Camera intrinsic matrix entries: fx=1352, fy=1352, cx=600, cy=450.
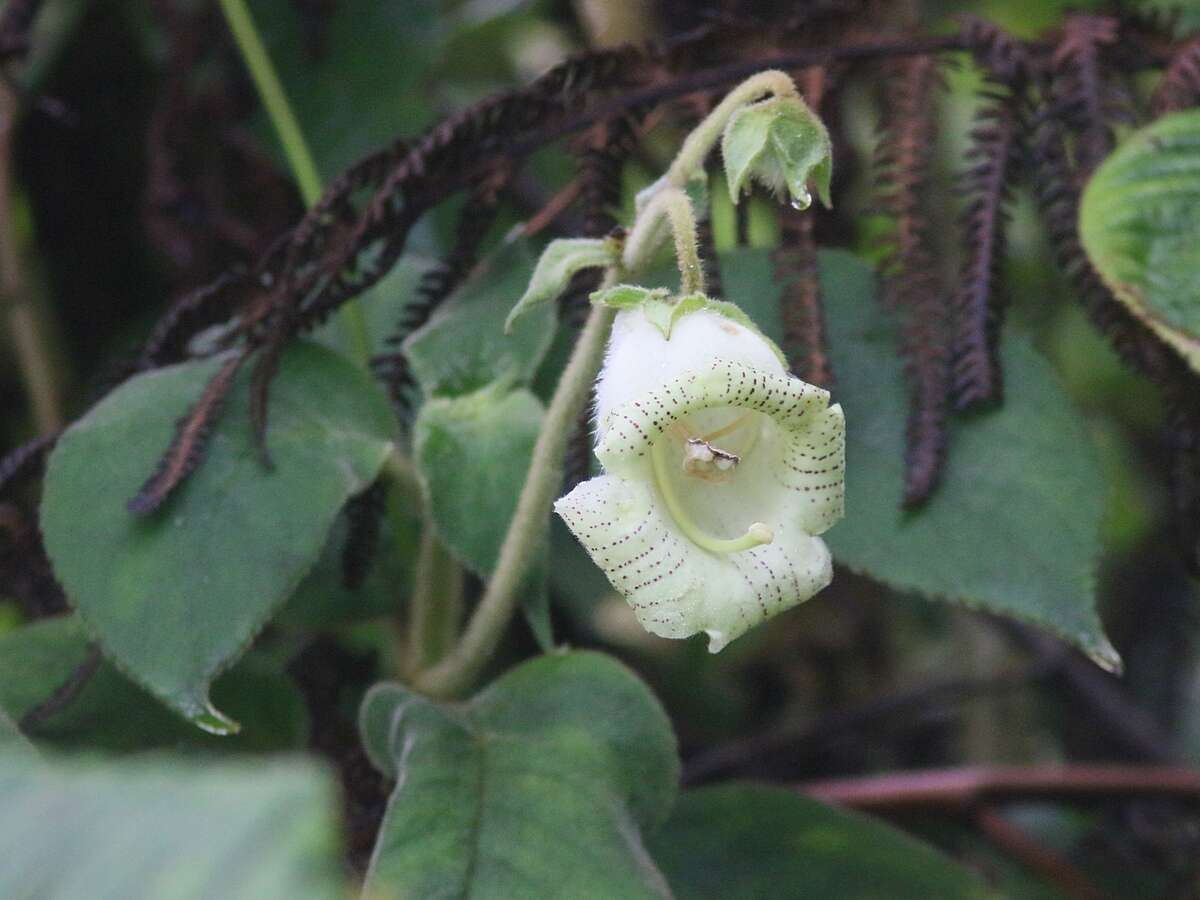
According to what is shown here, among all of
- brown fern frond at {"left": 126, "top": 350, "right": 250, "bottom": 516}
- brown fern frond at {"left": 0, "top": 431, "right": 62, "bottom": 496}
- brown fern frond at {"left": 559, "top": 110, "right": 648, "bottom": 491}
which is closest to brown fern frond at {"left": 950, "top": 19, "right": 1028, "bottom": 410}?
brown fern frond at {"left": 559, "top": 110, "right": 648, "bottom": 491}

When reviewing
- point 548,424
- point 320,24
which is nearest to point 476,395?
point 548,424

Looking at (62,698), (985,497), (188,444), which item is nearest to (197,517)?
(188,444)

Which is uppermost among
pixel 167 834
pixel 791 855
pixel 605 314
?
pixel 167 834

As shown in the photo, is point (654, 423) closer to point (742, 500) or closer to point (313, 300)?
point (742, 500)

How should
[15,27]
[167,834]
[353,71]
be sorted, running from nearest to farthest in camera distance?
1. [167,834]
2. [15,27]
3. [353,71]

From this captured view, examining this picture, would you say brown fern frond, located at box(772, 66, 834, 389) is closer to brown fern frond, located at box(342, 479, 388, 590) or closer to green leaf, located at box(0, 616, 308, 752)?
brown fern frond, located at box(342, 479, 388, 590)

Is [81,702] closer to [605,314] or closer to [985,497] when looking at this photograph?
[605,314]
